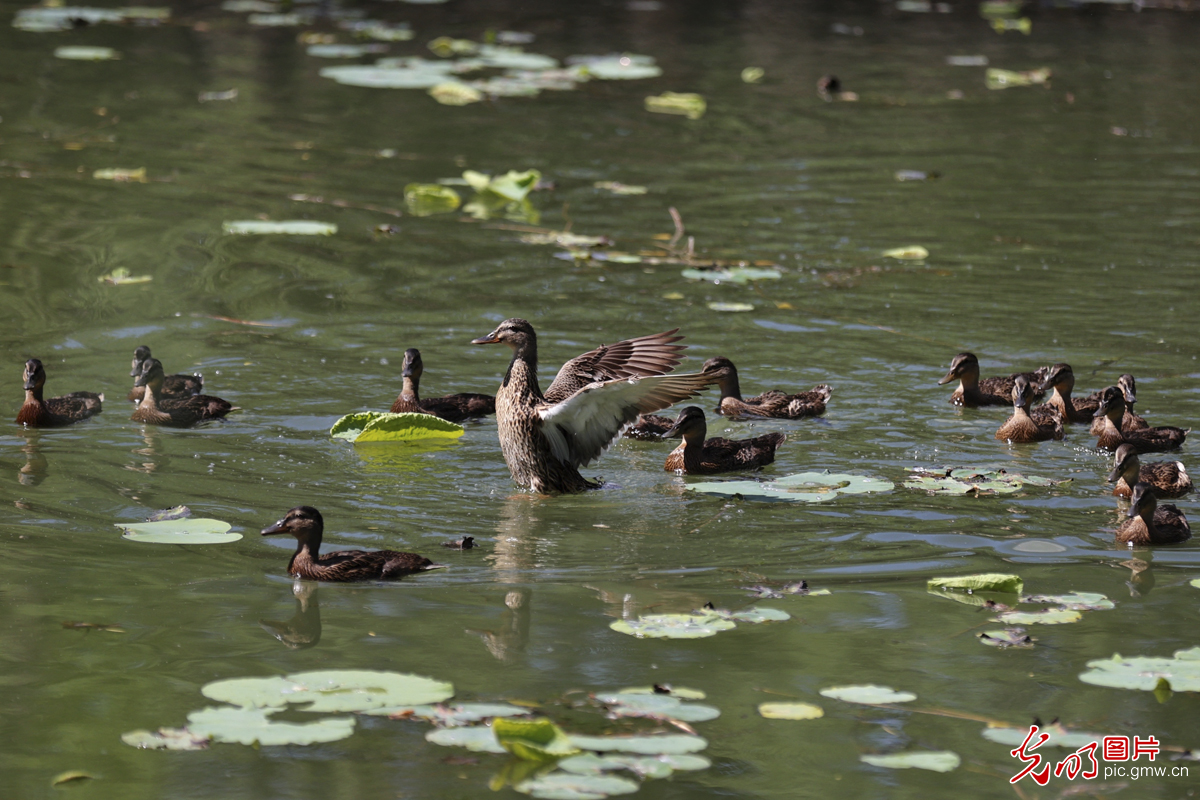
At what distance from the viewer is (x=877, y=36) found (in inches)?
938

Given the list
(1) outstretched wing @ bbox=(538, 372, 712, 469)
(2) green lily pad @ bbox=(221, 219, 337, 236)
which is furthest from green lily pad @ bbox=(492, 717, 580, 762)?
(2) green lily pad @ bbox=(221, 219, 337, 236)

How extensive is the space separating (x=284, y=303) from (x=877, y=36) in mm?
14721

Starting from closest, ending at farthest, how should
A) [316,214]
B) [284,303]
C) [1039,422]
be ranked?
[1039,422] < [284,303] < [316,214]

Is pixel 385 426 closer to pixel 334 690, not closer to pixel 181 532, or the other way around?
pixel 181 532

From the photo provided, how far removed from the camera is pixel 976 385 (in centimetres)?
1009

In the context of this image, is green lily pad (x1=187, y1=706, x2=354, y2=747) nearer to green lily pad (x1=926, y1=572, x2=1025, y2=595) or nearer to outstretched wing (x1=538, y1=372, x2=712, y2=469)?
green lily pad (x1=926, y1=572, x2=1025, y2=595)

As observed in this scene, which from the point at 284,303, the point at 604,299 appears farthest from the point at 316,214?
the point at 604,299

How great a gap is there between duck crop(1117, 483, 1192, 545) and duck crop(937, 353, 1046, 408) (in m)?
2.56

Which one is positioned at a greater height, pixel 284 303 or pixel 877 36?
pixel 877 36

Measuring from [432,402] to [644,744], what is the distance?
16.3ft

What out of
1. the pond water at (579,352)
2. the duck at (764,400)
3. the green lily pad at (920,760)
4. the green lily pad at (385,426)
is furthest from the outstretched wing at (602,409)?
the green lily pad at (920,760)

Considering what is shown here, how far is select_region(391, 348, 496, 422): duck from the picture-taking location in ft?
31.5

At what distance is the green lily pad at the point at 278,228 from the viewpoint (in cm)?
1289

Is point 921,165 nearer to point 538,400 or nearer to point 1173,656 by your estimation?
point 538,400
